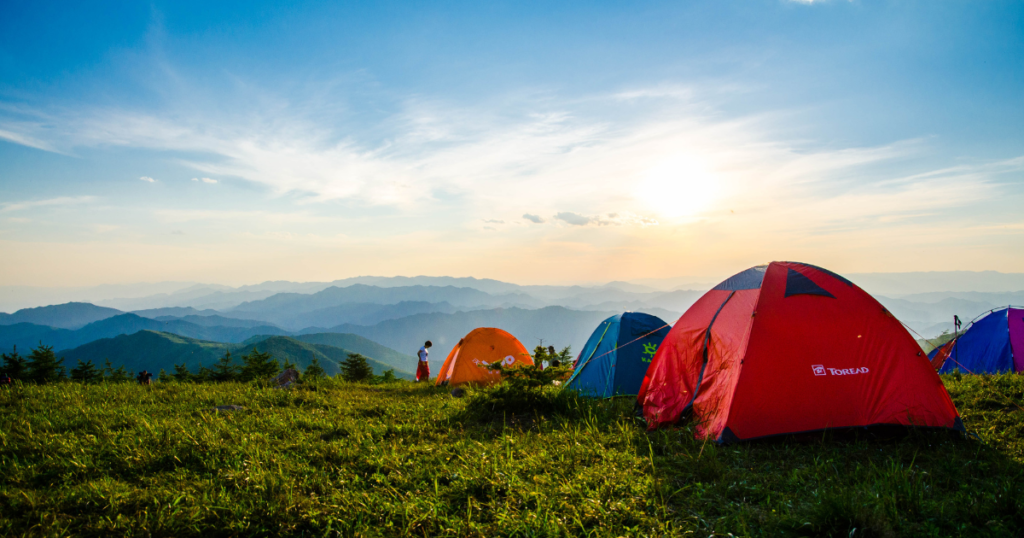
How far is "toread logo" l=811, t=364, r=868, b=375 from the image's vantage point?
590cm

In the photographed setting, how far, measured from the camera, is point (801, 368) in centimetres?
592

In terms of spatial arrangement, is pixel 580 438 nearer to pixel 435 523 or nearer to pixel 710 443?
pixel 710 443

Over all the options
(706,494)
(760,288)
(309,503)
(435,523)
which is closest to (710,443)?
(706,494)

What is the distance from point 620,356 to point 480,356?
5.24 meters

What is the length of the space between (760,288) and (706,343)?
1.18 m

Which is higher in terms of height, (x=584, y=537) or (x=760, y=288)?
(x=760, y=288)

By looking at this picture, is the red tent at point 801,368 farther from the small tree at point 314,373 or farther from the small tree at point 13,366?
the small tree at point 13,366

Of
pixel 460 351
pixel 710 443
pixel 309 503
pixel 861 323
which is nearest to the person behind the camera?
pixel 309 503

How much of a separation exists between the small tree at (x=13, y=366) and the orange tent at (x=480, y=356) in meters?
14.6

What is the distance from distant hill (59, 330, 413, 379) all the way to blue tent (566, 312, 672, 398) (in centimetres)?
15827

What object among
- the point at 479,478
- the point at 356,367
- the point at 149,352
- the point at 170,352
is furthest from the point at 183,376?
the point at 149,352

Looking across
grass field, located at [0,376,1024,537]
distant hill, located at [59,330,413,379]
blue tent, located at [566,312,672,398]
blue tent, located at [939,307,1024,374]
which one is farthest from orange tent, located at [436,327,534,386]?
distant hill, located at [59,330,413,379]

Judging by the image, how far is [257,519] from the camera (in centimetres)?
365

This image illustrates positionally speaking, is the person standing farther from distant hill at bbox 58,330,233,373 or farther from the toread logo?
distant hill at bbox 58,330,233,373
